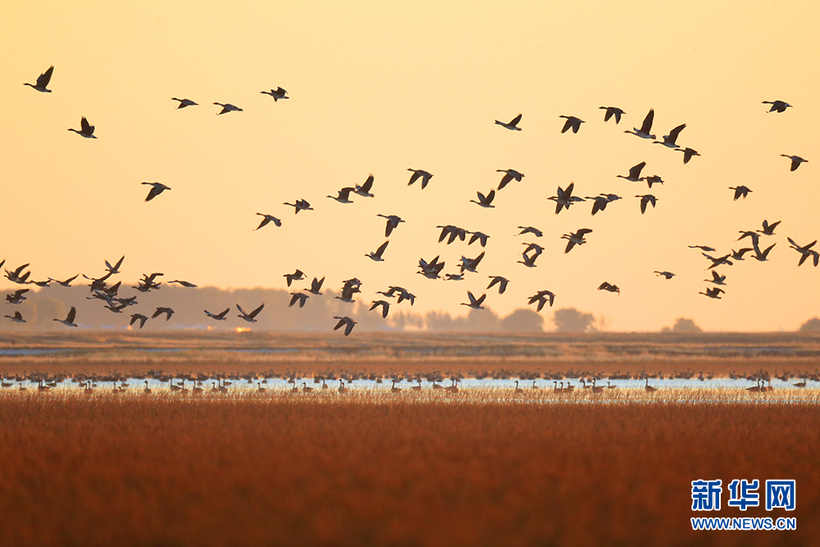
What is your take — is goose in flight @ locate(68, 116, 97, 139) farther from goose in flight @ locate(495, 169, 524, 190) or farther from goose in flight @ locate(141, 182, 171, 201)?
goose in flight @ locate(495, 169, 524, 190)

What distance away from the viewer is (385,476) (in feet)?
59.6

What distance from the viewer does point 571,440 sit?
80.4 feet

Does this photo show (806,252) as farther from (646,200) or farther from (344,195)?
(344,195)

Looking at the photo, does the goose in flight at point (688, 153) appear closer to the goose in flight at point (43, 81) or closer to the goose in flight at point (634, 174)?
the goose in flight at point (634, 174)

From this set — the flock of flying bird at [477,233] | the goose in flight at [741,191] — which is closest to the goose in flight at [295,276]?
the flock of flying bird at [477,233]

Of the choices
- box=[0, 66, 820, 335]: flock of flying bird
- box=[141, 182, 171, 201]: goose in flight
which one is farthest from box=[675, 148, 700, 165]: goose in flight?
box=[141, 182, 171, 201]: goose in flight

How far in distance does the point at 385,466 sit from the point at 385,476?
1.30 metres

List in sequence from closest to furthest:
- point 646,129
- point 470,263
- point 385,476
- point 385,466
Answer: point 385,476, point 385,466, point 646,129, point 470,263

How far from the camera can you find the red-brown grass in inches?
576

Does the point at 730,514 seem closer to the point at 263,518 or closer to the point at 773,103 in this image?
the point at 263,518

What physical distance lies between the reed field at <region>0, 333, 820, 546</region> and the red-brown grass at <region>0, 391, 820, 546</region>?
6 centimetres

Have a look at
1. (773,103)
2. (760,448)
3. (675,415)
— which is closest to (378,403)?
(675,415)

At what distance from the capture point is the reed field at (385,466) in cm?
1475

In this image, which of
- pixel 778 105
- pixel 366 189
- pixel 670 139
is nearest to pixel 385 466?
pixel 366 189
